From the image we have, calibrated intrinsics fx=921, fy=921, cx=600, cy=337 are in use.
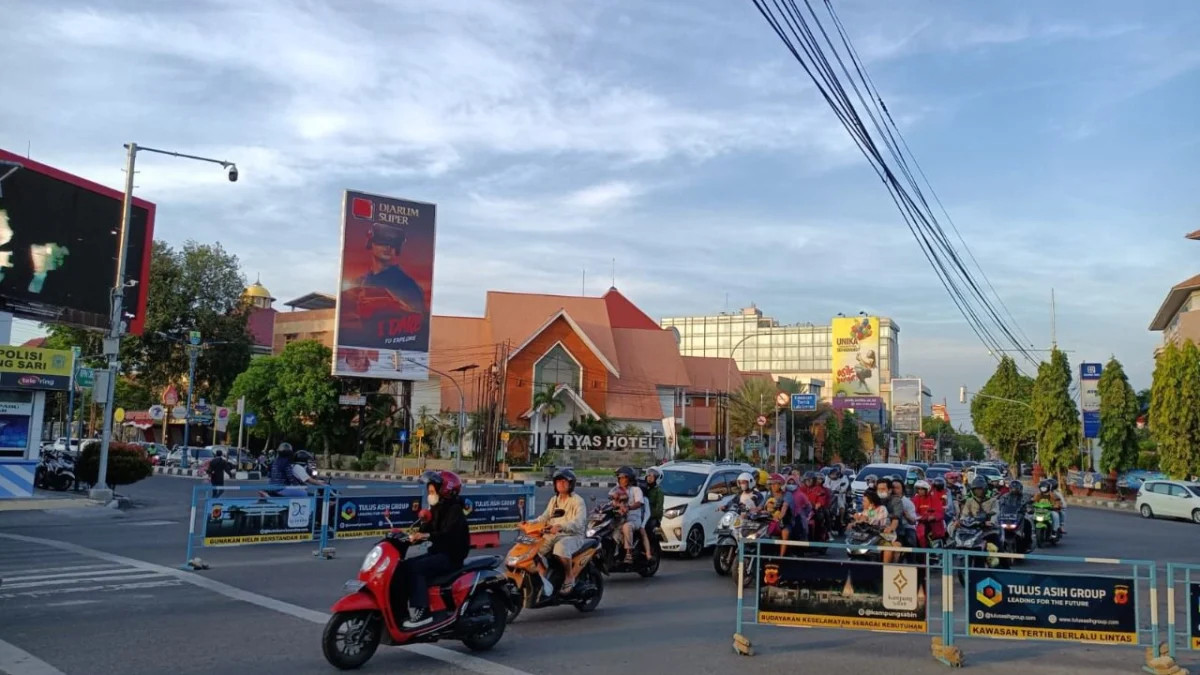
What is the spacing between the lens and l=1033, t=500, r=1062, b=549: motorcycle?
2014 cm

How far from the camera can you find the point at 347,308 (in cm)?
5169

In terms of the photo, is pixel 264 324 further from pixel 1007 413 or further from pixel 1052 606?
pixel 1052 606

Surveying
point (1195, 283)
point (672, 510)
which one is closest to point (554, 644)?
point (672, 510)

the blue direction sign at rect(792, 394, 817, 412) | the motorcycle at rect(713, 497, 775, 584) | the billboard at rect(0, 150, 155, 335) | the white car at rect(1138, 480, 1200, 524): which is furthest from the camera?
the blue direction sign at rect(792, 394, 817, 412)

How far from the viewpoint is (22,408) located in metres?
22.5

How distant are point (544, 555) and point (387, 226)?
45594 mm

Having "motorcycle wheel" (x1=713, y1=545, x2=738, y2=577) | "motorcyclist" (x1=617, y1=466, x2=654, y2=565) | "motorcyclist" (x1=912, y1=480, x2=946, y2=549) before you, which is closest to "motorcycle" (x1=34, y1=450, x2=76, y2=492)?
"motorcyclist" (x1=617, y1=466, x2=654, y2=565)

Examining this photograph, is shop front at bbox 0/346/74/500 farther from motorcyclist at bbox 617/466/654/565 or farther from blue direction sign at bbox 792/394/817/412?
blue direction sign at bbox 792/394/817/412

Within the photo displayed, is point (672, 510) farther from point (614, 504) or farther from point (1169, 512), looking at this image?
point (1169, 512)

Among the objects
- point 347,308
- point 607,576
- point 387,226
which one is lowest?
point 607,576

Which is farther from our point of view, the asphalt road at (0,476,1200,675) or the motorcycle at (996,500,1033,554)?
the motorcycle at (996,500,1033,554)

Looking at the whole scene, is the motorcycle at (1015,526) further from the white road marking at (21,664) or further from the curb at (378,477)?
the curb at (378,477)

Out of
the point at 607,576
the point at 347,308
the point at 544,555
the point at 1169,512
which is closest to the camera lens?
the point at 544,555

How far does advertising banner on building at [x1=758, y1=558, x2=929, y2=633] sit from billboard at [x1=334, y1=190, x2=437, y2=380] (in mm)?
45661
